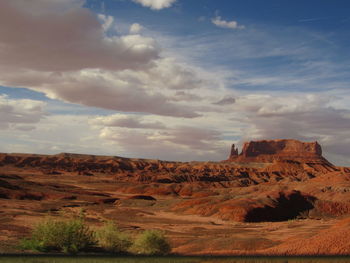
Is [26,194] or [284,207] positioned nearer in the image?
[284,207]

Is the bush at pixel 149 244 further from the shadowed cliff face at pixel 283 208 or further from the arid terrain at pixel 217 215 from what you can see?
the shadowed cliff face at pixel 283 208

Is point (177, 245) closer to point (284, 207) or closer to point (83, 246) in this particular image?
point (83, 246)

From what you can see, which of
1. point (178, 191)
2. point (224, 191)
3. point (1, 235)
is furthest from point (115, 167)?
point (1, 235)

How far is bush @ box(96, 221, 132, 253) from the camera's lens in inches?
950

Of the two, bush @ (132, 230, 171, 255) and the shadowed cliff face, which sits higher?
bush @ (132, 230, 171, 255)

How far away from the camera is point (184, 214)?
219ft

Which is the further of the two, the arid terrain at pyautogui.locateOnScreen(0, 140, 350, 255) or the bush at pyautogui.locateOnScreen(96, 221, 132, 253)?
the arid terrain at pyautogui.locateOnScreen(0, 140, 350, 255)

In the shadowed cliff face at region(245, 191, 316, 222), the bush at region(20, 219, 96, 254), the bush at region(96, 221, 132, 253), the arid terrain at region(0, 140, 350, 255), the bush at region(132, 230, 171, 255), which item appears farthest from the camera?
the shadowed cliff face at region(245, 191, 316, 222)

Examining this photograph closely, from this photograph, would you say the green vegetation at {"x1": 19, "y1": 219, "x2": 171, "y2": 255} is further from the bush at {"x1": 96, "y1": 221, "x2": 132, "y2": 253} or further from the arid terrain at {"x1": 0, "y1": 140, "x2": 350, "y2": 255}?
the arid terrain at {"x1": 0, "y1": 140, "x2": 350, "y2": 255}

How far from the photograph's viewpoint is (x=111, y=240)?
24281 millimetres

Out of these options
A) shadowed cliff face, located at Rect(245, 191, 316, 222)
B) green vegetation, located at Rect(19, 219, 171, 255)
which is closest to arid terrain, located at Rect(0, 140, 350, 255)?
shadowed cliff face, located at Rect(245, 191, 316, 222)

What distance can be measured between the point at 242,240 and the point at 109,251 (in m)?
12.8

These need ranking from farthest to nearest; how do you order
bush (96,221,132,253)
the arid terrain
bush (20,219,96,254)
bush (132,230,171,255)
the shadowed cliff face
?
the shadowed cliff face, the arid terrain, bush (132,230,171,255), bush (96,221,132,253), bush (20,219,96,254)

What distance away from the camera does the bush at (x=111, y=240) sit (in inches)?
950
